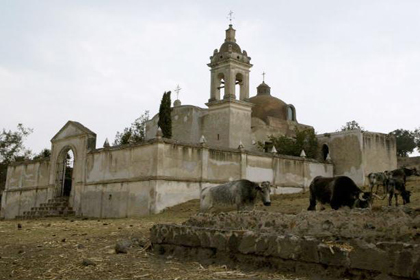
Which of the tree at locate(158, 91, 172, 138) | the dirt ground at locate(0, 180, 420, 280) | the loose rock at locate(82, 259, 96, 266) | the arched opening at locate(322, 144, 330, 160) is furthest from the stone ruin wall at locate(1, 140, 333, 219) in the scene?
the loose rock at locate(82, 259, 96, 266)

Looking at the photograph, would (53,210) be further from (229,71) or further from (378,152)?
(378,152)

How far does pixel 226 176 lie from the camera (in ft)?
87.8

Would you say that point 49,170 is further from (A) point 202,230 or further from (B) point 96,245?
(A) point 202,230

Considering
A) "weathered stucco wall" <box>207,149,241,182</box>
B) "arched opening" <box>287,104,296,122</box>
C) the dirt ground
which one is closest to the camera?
the dirt ground

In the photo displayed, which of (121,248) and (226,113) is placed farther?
(226,113)

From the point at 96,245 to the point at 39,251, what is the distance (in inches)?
46.3

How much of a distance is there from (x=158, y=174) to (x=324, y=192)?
11819mm

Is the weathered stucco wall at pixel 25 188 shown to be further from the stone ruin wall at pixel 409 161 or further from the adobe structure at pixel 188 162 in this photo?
the stone ruin wall at pixel 409 161

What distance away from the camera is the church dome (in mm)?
44562

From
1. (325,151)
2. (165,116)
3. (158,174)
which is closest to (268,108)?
(325,151)

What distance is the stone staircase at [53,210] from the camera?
28.7 m

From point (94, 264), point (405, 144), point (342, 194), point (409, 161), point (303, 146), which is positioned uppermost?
point (405, 144)

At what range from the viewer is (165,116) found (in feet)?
106

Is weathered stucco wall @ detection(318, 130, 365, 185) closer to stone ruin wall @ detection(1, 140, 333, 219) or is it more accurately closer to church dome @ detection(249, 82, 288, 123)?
stone ruin wall @ detection(1, 140, 333, 219)
